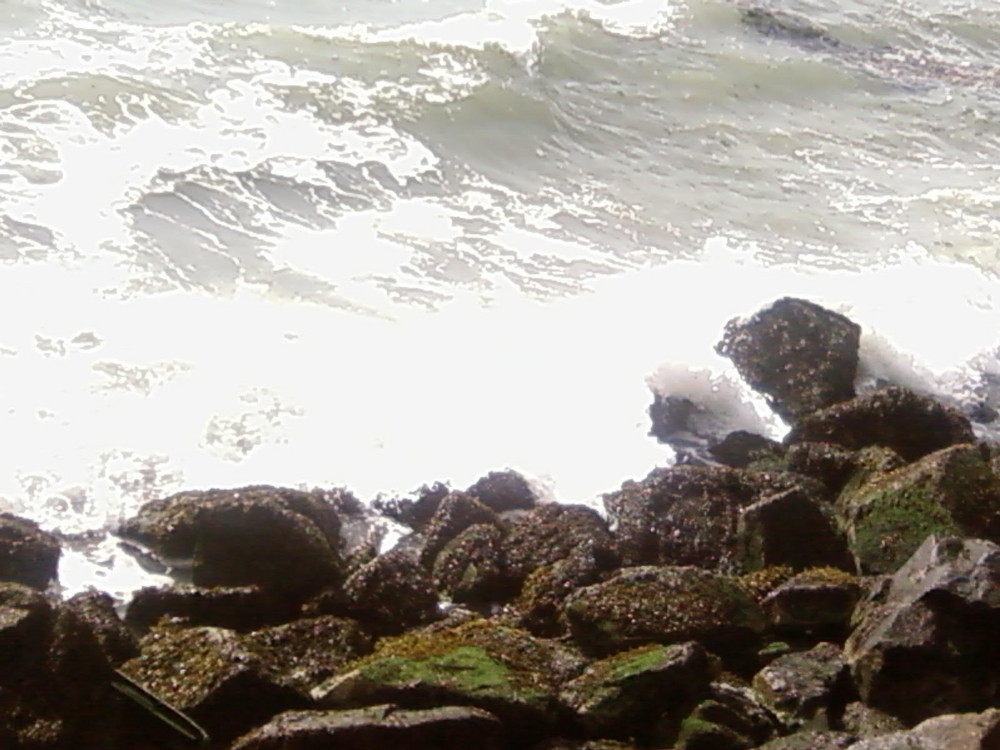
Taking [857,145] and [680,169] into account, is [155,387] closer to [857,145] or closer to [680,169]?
[680,169]

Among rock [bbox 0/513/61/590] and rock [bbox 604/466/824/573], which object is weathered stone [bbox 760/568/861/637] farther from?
rock [bbox 0/513/61/590]

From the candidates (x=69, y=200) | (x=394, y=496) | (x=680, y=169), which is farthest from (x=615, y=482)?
(x=680, y=169)

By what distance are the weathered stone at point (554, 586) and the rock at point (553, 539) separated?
4 cm

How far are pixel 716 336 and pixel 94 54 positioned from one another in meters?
8.47

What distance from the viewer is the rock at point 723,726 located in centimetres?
613

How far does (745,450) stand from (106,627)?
497 centimetres

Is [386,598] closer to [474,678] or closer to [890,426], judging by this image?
[474,678]

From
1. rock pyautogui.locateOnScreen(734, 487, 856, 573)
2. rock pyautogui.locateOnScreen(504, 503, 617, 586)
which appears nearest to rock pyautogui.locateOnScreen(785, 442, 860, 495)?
rock pyautogui.locateOnScreen(734, 487, 856, 573)

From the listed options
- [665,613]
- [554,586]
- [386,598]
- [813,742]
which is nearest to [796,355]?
[554,586]

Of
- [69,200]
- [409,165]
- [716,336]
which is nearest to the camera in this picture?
[716,336]

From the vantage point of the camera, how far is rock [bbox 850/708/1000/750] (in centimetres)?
530

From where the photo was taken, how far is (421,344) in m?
11.6

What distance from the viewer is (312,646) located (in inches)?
280

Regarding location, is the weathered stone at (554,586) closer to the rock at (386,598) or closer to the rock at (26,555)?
the rock at (386,598)
